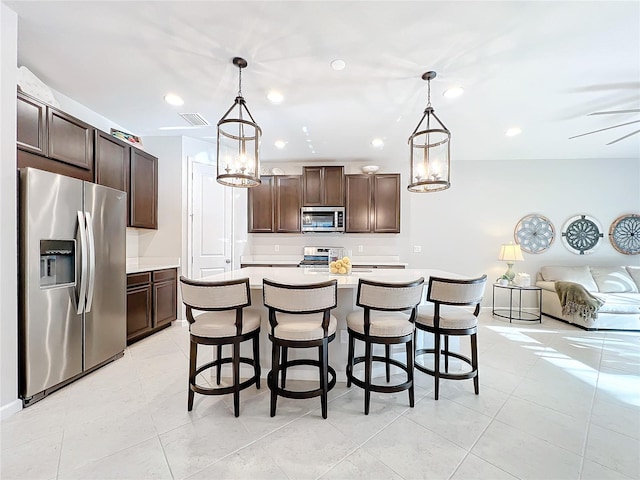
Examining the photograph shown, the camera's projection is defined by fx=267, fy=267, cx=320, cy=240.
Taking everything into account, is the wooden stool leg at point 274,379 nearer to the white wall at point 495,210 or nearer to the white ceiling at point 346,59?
the white ceiling at point 346,59

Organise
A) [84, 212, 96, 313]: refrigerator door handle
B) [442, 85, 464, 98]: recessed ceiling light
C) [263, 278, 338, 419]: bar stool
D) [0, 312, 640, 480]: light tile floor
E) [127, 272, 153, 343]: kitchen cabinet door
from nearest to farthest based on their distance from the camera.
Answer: [0, 312, 640, 480]: light tile floor → [263, 278, 338, 419]: bar stool → [84, 212, 96, 313]: refrigerator door handle → [442, 85, 464, 98]: recessed ceiling light → [127, 272, 153, 343]: kitchen cabinet door

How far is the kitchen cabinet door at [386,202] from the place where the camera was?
468 centimetres

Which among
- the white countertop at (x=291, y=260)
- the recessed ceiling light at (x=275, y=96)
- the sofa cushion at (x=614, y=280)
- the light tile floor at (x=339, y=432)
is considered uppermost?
the recessed ceiling light at (x=275, y=96)

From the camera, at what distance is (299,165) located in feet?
16.7

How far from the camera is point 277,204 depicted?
188 inches

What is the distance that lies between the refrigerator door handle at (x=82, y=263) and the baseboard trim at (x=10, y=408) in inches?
26.3

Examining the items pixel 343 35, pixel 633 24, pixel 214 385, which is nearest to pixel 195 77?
pixel 343 35

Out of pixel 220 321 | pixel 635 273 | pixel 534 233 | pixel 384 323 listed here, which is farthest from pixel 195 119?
pixel 635 273

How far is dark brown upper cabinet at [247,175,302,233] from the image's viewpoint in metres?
4.75

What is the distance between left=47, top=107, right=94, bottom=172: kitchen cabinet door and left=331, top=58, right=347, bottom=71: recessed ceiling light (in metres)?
2.47

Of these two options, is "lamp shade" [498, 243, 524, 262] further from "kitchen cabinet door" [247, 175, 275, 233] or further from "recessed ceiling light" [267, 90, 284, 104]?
"recessed ceiling light" [267, 90, 284, 104]

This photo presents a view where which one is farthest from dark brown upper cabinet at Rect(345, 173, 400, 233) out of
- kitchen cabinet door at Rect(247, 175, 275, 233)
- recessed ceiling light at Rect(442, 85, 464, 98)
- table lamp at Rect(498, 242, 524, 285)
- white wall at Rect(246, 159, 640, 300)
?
recessed ceiling light at Rect(442, 85, 464, 98)

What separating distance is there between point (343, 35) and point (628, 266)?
6.07 m

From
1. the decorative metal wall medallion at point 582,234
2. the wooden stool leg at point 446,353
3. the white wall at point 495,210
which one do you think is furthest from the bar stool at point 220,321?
the decorative metal wall medallion at point 582,234
